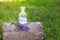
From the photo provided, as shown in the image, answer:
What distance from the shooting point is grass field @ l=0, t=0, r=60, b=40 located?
320 cm

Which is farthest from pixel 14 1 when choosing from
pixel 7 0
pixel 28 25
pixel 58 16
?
pixel 28 25

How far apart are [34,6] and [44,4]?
0.70 feet

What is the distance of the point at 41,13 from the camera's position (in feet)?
12.3

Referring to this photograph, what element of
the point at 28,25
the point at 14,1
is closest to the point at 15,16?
the point at 14,1

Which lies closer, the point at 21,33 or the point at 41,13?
the point at 21,33

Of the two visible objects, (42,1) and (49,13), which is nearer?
(49,13)

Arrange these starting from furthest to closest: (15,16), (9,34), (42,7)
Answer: (42,7) < (15,16) < (9,34)

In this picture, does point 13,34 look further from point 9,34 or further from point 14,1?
point 14,1

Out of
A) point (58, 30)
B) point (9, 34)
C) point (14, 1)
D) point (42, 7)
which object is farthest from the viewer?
point (14, 1)

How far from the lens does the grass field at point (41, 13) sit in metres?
3.20

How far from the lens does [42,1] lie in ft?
13.9

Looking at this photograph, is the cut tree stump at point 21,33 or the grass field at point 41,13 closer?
the cut tree stump at point 21,33

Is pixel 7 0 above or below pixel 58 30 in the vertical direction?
above

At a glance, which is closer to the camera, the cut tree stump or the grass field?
the cut tree stump
